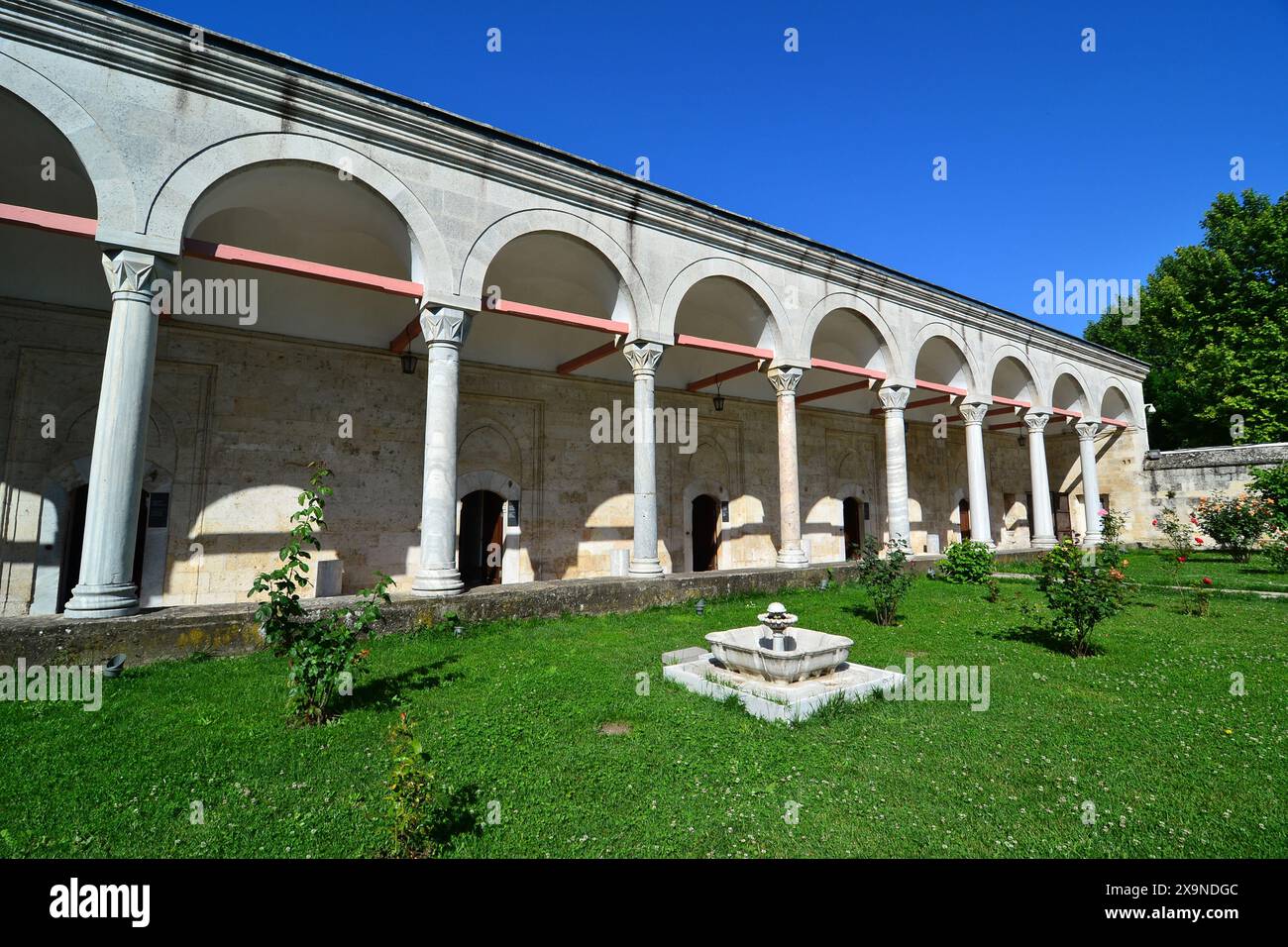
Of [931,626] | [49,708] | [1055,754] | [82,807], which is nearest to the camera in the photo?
[82,807]

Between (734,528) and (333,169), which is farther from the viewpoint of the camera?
(734,528)

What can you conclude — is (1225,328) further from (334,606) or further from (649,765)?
(334,606)

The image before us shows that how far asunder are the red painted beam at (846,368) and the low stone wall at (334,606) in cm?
409

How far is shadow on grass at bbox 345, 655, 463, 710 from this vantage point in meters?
4.83

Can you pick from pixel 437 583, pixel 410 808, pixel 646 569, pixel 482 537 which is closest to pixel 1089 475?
pixel 646 569

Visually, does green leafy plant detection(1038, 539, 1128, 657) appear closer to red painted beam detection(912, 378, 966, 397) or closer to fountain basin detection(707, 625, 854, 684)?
fountain basin detection(707, 625, 854, 684)

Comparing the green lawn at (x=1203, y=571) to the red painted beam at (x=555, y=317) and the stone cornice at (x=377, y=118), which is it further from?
the red painted beam at (x=555, y=317)

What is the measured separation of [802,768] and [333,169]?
8.35 meters

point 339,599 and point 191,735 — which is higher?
point 339,599

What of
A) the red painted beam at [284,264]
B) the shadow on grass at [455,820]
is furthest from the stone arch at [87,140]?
the shadow on grass at [455,820]

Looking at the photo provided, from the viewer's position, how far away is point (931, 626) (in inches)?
310

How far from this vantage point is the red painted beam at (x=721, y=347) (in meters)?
10.1

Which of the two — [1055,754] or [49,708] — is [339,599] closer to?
[49,708]

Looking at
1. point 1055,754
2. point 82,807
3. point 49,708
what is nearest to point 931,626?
point 1055,754
